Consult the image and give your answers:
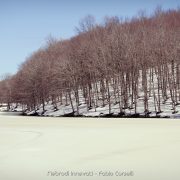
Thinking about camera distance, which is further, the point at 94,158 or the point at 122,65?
the point at 122,65

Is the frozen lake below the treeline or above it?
below

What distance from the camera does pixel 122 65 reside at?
164ft

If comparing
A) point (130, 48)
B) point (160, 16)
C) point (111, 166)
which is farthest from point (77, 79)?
point (111, 166)

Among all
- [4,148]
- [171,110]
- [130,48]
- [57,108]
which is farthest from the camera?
[57,108]

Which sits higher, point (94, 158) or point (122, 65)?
point (122, 65)

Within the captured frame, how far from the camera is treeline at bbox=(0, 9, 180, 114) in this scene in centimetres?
4775

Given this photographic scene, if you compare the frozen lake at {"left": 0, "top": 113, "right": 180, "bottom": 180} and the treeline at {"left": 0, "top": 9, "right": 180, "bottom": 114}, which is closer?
the frozen lake at {"left": 0, "top": 113, "right": 180, "bottom": 180}

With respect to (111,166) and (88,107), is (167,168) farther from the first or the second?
(88,107)

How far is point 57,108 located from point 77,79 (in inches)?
308

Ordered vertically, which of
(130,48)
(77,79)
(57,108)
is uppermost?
(130,48)

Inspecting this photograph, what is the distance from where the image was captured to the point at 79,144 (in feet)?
46.5

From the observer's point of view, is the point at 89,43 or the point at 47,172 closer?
the point at 47,172

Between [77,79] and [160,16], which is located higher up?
[160,16]

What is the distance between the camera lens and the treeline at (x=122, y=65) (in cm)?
4775
